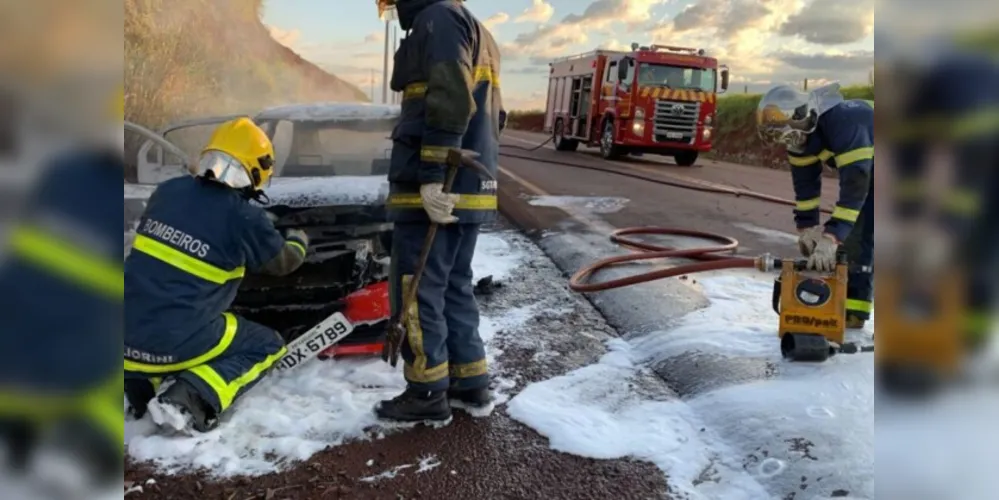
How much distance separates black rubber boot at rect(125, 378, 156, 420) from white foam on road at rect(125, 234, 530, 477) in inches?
3.0

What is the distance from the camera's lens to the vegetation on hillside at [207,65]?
41.8 ft

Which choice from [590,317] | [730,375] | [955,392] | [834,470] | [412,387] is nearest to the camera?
[955,392]

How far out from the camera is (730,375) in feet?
11.4

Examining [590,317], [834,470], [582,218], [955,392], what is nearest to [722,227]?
[582,218]

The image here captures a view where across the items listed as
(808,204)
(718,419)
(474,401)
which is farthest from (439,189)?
(808,204)

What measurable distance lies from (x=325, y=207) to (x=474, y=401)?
1.60 m

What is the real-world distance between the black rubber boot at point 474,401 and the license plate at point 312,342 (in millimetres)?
676

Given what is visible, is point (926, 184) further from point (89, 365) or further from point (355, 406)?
point (355, 406)

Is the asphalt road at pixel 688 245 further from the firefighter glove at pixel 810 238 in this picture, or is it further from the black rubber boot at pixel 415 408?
the black rubber boot at pixel 415 408

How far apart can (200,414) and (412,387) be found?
816 mm

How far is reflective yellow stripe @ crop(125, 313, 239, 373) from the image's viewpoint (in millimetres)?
2951

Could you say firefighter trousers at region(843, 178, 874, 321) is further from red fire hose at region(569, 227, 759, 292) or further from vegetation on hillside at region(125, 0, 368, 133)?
vegetation on hillside at region(125, 0, 368, 133)

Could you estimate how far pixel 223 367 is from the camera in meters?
3.07

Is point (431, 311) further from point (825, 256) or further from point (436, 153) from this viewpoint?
point (825, 256)
